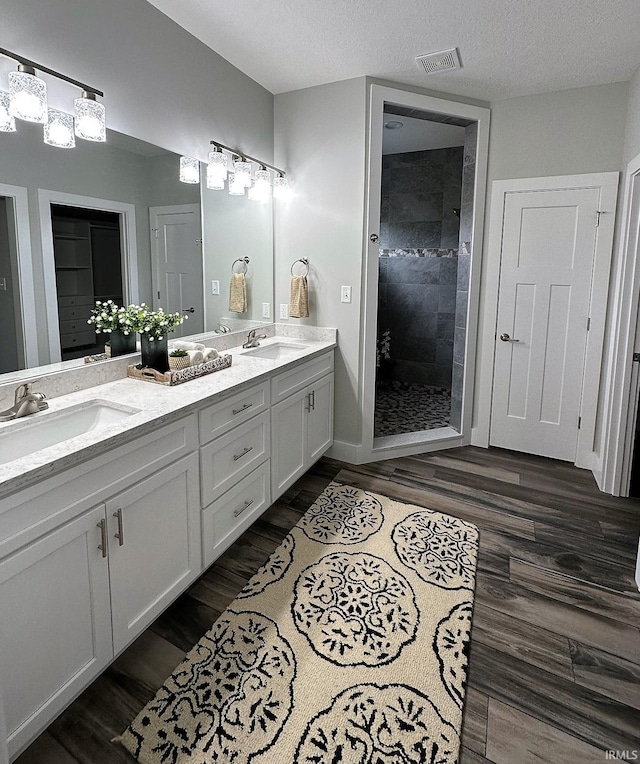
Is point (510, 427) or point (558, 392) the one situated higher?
point (558, 392)

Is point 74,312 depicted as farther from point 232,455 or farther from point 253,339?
point 253,339

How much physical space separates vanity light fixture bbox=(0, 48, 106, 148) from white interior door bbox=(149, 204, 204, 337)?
0.53m

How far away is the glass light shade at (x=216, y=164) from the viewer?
2.72 meters

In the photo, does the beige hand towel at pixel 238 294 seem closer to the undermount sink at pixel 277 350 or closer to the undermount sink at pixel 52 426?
the undermount sink at pixel 277 350

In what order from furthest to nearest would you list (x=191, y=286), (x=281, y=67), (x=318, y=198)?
(x=318, y=198)
(x=281, y=67)
(x=191, y=286)

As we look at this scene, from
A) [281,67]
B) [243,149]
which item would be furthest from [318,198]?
[281,67]

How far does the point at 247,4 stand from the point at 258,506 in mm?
2493

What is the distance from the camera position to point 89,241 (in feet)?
6.90

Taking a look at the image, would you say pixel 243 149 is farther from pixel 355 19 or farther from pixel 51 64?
pixel 51 64

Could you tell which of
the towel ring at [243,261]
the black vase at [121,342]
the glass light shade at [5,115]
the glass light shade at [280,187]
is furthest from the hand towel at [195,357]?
the glass light shade at [280,187]

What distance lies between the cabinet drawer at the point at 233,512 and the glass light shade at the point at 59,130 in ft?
5.28

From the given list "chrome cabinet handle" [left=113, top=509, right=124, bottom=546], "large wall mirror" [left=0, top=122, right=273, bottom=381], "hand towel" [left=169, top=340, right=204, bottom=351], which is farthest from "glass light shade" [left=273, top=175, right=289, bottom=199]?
"chrome cabinet handle" [left=113, top=509, right=124, bottom=546]

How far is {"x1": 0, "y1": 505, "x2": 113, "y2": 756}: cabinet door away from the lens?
124cm

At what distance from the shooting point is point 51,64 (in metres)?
1.87
